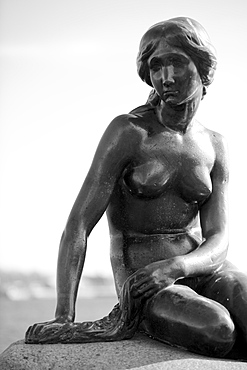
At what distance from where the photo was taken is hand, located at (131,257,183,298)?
3771 millimetres

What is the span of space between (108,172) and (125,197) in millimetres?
184

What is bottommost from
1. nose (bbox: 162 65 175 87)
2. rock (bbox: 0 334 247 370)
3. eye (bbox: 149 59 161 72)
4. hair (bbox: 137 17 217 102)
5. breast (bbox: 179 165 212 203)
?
rock (bbox: 0 334 247 370)

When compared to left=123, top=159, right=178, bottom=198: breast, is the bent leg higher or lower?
lower

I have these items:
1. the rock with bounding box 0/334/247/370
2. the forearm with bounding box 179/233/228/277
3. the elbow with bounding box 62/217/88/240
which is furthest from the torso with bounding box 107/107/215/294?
the rock with bounding box 0/334/247/370

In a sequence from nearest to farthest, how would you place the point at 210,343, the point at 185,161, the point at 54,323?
the point at 210,343
the point at 54,323
the point at 185,161

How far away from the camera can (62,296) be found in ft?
12.8

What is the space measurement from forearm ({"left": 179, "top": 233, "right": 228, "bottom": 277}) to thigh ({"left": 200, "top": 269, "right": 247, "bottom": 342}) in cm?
6

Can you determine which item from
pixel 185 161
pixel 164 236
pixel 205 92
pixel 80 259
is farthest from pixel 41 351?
pixel 205 92

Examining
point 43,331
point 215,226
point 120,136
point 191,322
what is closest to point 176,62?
point 120,136

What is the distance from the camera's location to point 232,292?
3865 mm

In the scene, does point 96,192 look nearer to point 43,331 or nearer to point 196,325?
point 43,331

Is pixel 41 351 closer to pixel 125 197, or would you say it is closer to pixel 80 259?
pixel 80 259

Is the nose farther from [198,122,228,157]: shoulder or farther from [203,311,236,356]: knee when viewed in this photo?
[203,311,236,356]: knee

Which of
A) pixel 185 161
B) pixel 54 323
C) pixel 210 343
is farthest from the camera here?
pixel 185 161
